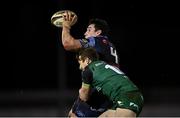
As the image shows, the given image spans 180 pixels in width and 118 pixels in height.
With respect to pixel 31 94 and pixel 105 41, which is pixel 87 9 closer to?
pixel 31 94

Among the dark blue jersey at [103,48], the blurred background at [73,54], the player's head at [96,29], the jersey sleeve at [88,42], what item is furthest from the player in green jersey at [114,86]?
the blurred background at [73,54]

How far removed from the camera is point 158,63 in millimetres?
13555

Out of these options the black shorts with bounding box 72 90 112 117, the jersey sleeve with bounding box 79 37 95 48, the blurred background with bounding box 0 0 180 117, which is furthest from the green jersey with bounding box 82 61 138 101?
the blurred background with bounding box 0 0 180 117

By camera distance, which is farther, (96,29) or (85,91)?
(96,29)

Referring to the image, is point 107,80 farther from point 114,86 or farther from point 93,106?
point 93,106

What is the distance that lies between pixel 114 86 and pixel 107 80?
0.10m

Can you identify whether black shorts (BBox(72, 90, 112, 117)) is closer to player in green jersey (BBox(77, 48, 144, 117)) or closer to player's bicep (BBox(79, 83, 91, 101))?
player's bicep (BBox(79, 83, 91, 101))

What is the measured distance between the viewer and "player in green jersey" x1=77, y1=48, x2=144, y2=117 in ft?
21.7

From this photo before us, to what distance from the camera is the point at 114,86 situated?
21.9 feet

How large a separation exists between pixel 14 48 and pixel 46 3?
1.20 m

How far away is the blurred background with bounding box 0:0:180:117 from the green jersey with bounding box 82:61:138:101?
5.65 meters

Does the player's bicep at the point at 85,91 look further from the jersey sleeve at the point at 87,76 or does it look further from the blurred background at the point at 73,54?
the blurred background at the point at 73,54

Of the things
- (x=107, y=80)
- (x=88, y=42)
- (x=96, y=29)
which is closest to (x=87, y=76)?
(x=107, y=80)

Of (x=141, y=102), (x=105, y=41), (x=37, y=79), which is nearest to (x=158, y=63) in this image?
(x=37, y=79)
